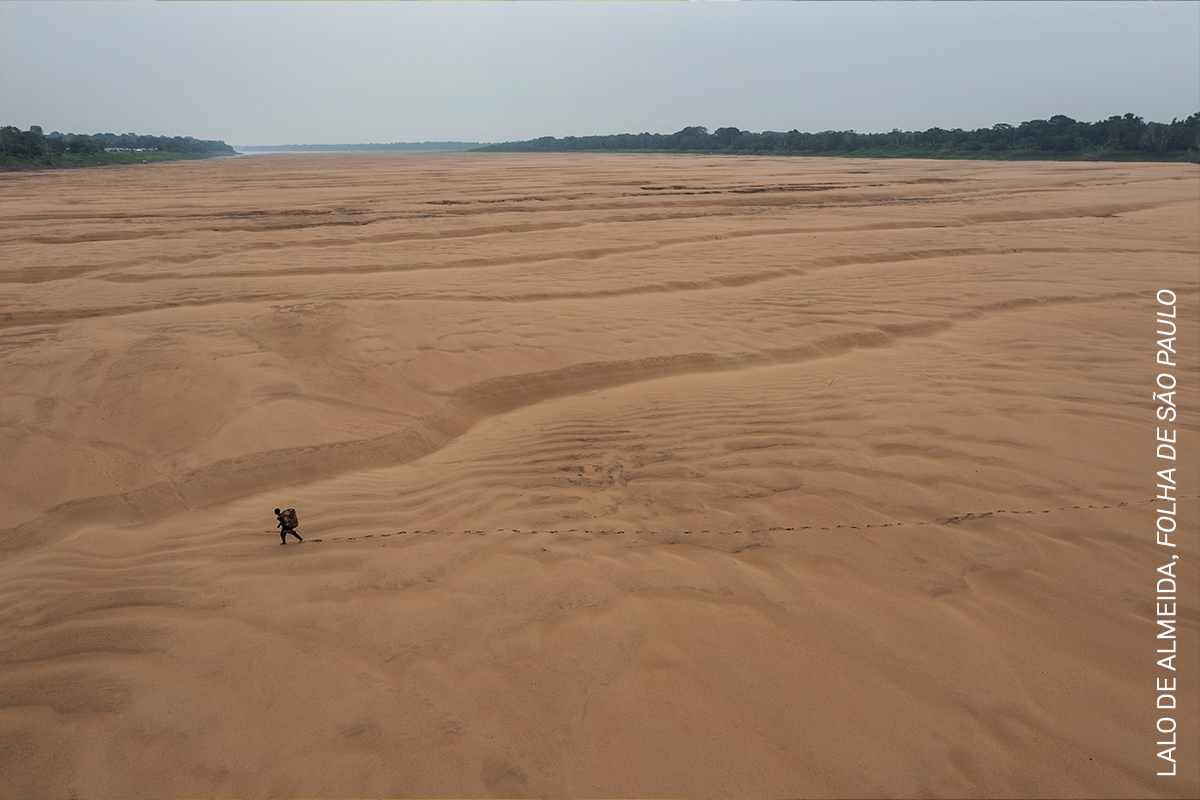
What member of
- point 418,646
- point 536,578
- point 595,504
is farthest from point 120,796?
point 595,504

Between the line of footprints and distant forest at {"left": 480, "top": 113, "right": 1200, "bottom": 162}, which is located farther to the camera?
distant forest at {"left": 480, "top": 113, "right": 1200, "bottom": 162}

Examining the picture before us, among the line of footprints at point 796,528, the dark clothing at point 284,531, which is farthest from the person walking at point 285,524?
the line of footprints at point 796,528

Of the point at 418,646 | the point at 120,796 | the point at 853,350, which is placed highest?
the point at 853,350

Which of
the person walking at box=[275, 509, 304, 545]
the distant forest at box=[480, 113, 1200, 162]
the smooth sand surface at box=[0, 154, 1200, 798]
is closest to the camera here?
the smooth sand surface at box=[0, 154, 1200, 798]

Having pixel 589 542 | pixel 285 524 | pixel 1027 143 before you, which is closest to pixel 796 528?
pixel 589 542

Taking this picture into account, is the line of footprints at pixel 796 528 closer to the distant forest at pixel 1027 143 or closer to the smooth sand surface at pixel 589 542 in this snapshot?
the smooth sand surface at pixel 589 542

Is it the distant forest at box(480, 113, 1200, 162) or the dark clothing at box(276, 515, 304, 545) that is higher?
the distant forest at box(480, 113, 1200, 162)

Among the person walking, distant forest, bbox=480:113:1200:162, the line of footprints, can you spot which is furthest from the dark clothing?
distant forest, bbox=480:113:1200:162

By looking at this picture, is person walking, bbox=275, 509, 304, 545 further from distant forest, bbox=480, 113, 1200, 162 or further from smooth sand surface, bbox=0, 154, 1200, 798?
distant forest, bbox=480, 113, 1200, 162

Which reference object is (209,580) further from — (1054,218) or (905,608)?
(1054,218)
